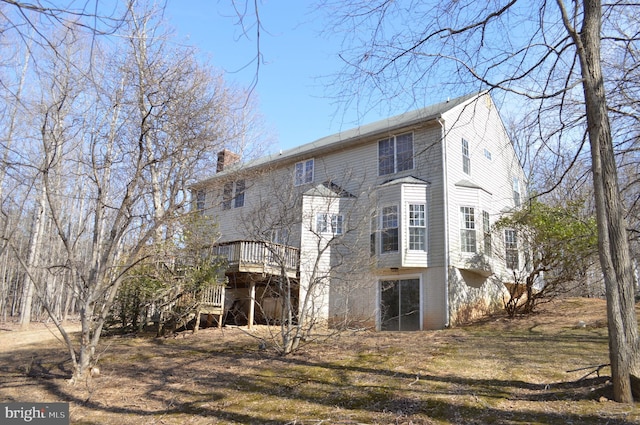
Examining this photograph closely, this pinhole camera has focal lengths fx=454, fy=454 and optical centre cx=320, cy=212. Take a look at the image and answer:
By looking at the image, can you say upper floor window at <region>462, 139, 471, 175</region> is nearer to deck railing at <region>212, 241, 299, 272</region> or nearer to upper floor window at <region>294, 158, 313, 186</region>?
upper floor window at <region>294, 158, 313, 186</region>

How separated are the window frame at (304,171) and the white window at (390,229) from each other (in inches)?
167

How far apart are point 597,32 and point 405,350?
7.37 meters

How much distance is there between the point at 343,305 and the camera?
15977mm

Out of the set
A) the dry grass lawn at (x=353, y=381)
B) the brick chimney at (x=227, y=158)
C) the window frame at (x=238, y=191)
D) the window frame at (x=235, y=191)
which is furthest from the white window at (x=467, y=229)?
the brick chimney at (x=227, y=158)

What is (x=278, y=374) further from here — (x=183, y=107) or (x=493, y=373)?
(x=183, y=107)

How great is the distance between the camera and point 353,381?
26.8 ft

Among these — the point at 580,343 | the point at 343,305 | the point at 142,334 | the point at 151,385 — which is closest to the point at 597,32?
the point at 580,343

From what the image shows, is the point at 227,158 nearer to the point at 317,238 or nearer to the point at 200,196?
the point at 200,196

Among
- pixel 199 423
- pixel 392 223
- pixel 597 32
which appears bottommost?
pixel 199 423

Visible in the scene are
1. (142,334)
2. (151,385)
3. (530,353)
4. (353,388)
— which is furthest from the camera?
(142,334)

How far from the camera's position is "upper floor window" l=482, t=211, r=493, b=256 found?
16.2m

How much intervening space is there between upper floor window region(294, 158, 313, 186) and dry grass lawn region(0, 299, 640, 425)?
7836 millimetres

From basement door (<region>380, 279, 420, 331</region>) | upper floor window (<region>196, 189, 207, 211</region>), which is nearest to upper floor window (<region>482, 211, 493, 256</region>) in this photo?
basement door (<region>380, 279, 420, 331</region>)

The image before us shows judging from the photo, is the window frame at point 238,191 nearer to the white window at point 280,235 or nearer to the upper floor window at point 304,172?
the upper floor window at point 304,172
